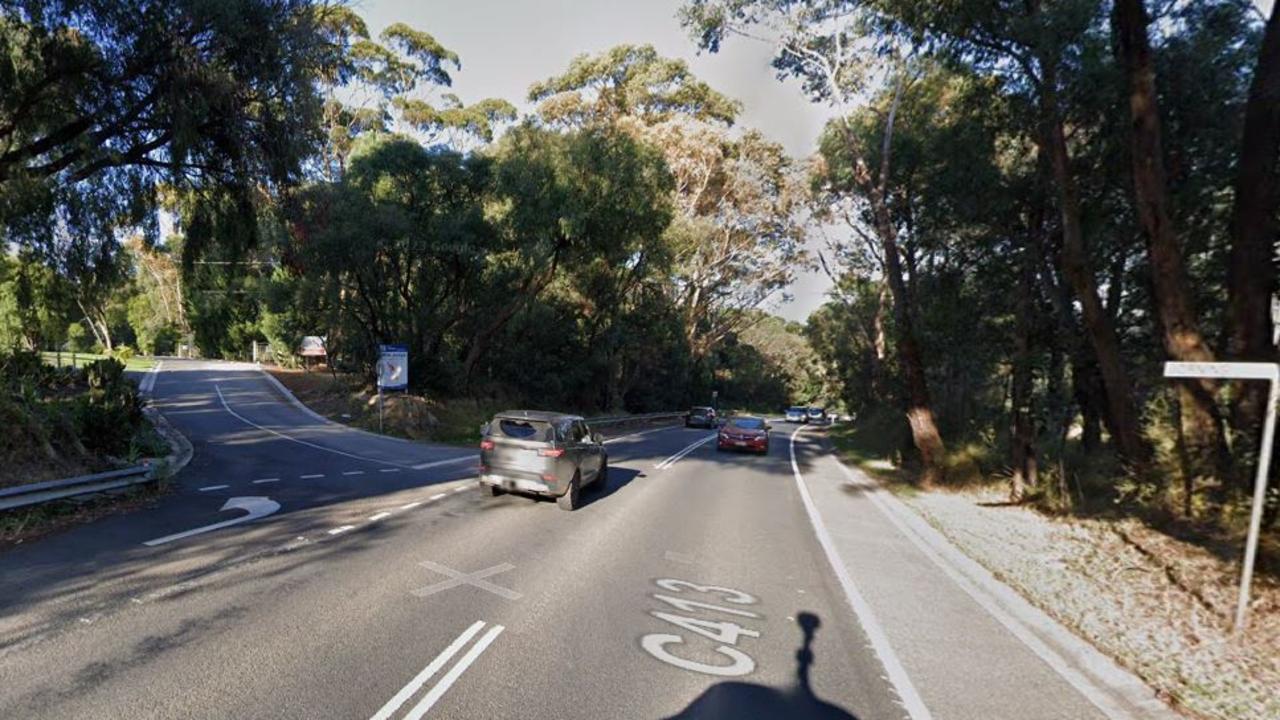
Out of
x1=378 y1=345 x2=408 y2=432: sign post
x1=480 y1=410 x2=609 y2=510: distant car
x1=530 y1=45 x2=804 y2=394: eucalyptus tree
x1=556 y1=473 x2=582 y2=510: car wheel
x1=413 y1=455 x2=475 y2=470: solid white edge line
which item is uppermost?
x1=530 y1=45 x2=804 y2=394: eucalyptus tree

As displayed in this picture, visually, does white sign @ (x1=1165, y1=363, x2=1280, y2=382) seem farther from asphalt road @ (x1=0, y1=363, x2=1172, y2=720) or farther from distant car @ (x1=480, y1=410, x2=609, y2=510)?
distant car @ (x1=480, y1=410, x2=609, y2=510)

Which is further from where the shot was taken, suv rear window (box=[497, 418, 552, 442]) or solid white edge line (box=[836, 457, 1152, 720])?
suv rear window (box=[497, 418, 552, 442])

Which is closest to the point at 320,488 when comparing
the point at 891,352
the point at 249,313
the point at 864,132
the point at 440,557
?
the point at 440,557

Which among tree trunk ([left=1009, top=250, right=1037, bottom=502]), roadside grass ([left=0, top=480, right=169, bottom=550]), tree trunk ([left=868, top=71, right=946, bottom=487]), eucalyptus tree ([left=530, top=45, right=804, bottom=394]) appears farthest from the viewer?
eucalyptus tree ([left=530, top=45, right=804, bottom=394])

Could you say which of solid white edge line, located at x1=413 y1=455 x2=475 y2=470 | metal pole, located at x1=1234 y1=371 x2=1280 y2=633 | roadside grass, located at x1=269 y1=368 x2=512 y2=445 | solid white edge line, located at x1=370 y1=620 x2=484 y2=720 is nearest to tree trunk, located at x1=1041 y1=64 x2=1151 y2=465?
metal pole, located at x1=1234 y1=371 x2=1280 y2=633

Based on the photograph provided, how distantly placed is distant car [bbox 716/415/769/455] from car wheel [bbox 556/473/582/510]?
1395 cm

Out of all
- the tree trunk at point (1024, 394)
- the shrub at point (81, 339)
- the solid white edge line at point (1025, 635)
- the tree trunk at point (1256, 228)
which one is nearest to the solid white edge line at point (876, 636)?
the solid white edge line at point (1025, 635)

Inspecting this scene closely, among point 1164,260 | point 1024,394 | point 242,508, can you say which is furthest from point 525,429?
point 1024,394

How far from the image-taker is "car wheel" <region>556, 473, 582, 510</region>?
1088 centimetres

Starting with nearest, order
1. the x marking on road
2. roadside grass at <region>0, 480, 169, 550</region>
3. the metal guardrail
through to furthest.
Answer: the x marking on road < roadside grass at <region>0, 480, 169, 550</region> < the metal guardrail

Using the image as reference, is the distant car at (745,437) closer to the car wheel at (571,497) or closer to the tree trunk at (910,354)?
the tree trunk at (910,354)

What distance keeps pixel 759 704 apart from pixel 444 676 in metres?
2.21

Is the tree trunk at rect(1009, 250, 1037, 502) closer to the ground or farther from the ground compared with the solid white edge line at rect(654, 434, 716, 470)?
farther from the ground

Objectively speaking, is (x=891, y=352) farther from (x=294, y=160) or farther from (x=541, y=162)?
(x=294, y=160)
